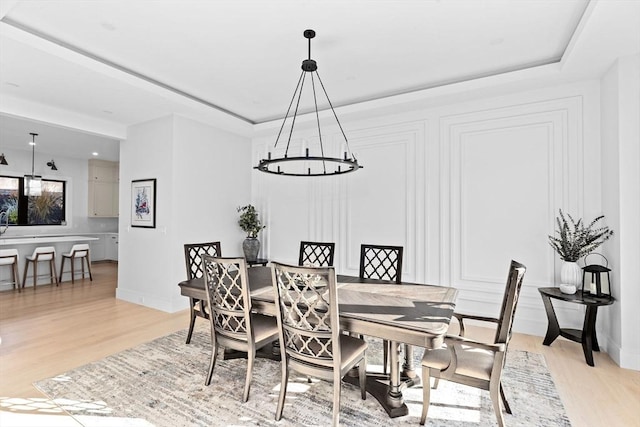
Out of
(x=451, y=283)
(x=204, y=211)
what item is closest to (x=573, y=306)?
(x=451, y=283)

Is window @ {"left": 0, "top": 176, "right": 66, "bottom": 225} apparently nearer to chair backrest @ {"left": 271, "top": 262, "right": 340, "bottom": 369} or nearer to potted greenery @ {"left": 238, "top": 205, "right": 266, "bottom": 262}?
potted greenery @ {"left": 238, "top": 205, "right": 266, "bottom": 262}

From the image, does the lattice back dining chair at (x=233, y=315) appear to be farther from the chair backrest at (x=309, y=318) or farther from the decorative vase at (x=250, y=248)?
the decorative vase at (x=250, y=248)

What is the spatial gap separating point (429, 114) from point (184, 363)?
13.4 ft

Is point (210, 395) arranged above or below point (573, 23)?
below

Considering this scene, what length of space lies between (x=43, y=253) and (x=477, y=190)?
7.52 meters

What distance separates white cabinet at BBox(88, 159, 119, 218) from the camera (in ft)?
28.8

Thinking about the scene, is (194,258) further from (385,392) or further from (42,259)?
(42,259)

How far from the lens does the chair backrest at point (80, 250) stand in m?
6.68

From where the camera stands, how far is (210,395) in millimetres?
2506

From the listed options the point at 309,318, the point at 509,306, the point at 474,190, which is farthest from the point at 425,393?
the point at 474,190

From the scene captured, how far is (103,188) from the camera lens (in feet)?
29.4

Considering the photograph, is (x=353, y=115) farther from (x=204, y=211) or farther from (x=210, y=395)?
(x=210, y=395)

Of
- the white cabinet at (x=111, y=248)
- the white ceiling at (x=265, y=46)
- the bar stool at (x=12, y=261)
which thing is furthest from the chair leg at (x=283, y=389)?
the white cabinet at (x=111, y=248)

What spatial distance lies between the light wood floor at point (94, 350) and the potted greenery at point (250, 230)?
1346 millimetres
